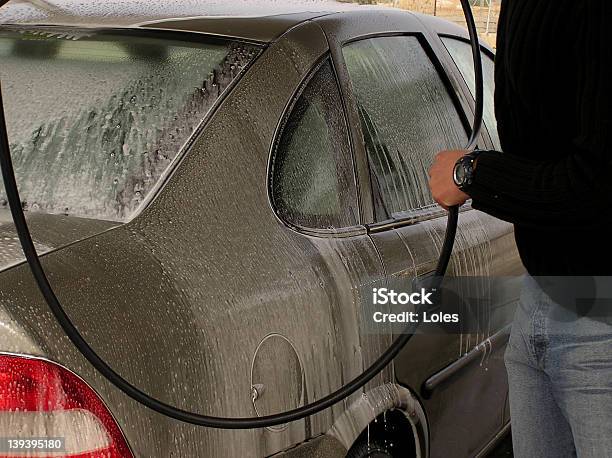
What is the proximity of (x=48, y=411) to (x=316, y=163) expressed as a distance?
930 mm

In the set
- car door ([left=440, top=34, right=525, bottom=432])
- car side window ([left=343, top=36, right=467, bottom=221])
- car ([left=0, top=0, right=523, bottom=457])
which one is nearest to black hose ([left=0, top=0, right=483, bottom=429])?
car ([left=0, top=0, right=523, bottom=457])

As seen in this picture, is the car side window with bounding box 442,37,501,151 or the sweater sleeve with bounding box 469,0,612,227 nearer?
the sweater sleeve with bounding box 469,0,612,227

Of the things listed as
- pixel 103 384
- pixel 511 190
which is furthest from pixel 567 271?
pixel 103 384

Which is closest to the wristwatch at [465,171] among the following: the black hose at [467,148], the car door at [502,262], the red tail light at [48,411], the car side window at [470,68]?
the black hose at [467,148]

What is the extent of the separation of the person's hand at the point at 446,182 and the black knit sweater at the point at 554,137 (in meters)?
0.06

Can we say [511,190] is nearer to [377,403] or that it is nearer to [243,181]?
[243,181]

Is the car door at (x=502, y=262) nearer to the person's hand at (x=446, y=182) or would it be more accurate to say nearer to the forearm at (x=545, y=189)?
the person's hand at (x=446, y=182)

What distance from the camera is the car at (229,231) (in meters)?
1.51

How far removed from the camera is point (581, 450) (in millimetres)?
1645

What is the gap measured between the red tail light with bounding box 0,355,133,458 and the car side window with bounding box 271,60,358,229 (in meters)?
0.65

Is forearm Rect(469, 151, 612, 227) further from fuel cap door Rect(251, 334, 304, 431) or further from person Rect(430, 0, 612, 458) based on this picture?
fuel cap door Rect(251, 334, 304, 431)

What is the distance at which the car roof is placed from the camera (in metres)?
2.28

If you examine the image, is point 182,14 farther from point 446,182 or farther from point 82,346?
point 82,346

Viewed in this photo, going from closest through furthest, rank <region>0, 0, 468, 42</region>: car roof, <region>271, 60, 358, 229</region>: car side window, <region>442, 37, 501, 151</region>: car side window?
1. <region>271, 60, 358, 229</region>: car side window
2. <region>0, 0, 468, 42</region>: car roof
3. <region>442, 37, 501, 151</region>: car side window
